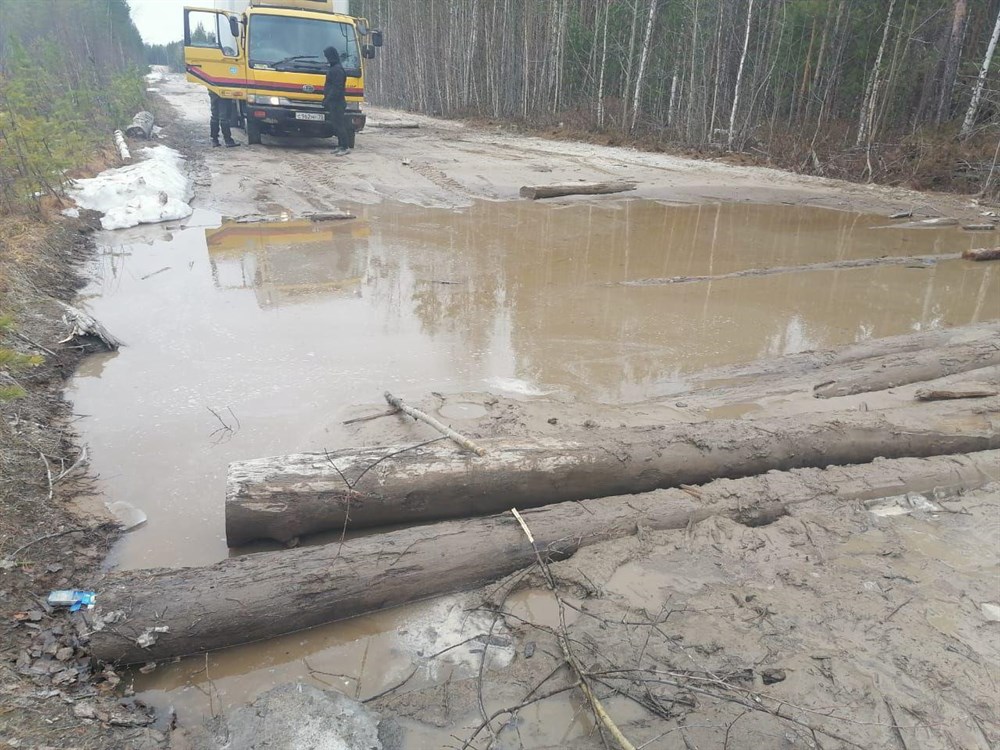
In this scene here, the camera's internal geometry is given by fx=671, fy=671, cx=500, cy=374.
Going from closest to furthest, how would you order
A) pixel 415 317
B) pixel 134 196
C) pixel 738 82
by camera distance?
pixel 415 317
pixel 134 196
pixel 738 82

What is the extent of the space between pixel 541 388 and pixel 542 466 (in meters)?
1.64

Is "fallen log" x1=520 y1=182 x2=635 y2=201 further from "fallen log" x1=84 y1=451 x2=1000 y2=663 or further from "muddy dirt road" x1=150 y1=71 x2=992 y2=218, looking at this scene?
"fallen log" x1=84 y1=451 x2=1000 y2=663

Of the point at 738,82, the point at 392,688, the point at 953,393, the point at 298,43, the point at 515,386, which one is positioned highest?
the point at 298,43

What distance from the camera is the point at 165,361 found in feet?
18.1

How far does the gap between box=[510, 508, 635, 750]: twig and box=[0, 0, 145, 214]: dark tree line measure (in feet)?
27.3

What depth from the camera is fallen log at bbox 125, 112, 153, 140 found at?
17125mm

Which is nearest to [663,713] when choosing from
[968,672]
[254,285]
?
[968,672]

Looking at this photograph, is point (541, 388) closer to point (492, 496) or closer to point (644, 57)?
point (492, 496)

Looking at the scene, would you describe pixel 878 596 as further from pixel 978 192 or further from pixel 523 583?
pixel 978 192

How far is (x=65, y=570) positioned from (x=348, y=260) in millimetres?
5787

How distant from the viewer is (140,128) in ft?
56.9

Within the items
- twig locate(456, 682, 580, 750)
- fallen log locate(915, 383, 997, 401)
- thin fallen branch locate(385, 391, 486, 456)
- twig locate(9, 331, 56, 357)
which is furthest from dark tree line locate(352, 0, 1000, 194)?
twig locate(9, 331, 56, 357)

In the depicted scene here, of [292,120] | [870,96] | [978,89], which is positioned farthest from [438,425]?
[870,96]

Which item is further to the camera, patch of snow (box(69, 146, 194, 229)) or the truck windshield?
the truck windshield
